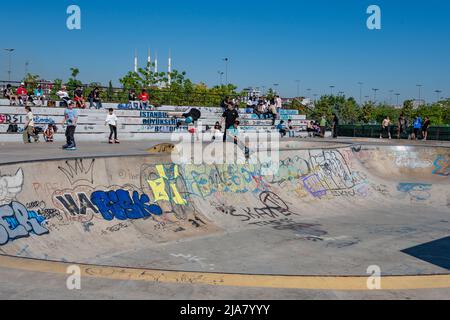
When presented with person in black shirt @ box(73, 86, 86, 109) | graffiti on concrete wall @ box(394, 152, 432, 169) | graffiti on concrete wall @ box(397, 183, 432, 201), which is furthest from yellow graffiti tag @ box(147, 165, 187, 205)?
person in black shirt @ box(73, 86, 86, 109)

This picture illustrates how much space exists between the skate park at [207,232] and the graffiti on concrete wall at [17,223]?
25 millimetres

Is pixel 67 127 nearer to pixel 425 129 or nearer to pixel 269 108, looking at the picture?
pixel 269 108

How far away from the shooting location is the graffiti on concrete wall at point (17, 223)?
916cm

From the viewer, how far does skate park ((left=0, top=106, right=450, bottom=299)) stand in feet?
19.3

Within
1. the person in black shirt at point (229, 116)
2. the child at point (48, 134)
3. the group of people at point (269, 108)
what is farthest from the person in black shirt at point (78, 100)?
the group of people at point (269, 108)

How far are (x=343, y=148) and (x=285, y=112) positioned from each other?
56.6ft

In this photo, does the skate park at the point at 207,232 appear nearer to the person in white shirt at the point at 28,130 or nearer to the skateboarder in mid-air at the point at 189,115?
the person in white shirt at the point at 28,130

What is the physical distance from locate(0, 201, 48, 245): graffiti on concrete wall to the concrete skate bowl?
0.03 metres

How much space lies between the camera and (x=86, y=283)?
569cm

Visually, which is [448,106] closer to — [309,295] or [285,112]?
[285,112]

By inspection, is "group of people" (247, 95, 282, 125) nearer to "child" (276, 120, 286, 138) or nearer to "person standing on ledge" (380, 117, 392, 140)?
"child" (276, 120, 286, 138)

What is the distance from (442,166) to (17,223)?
1768cm

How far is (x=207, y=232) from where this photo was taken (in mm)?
12664
